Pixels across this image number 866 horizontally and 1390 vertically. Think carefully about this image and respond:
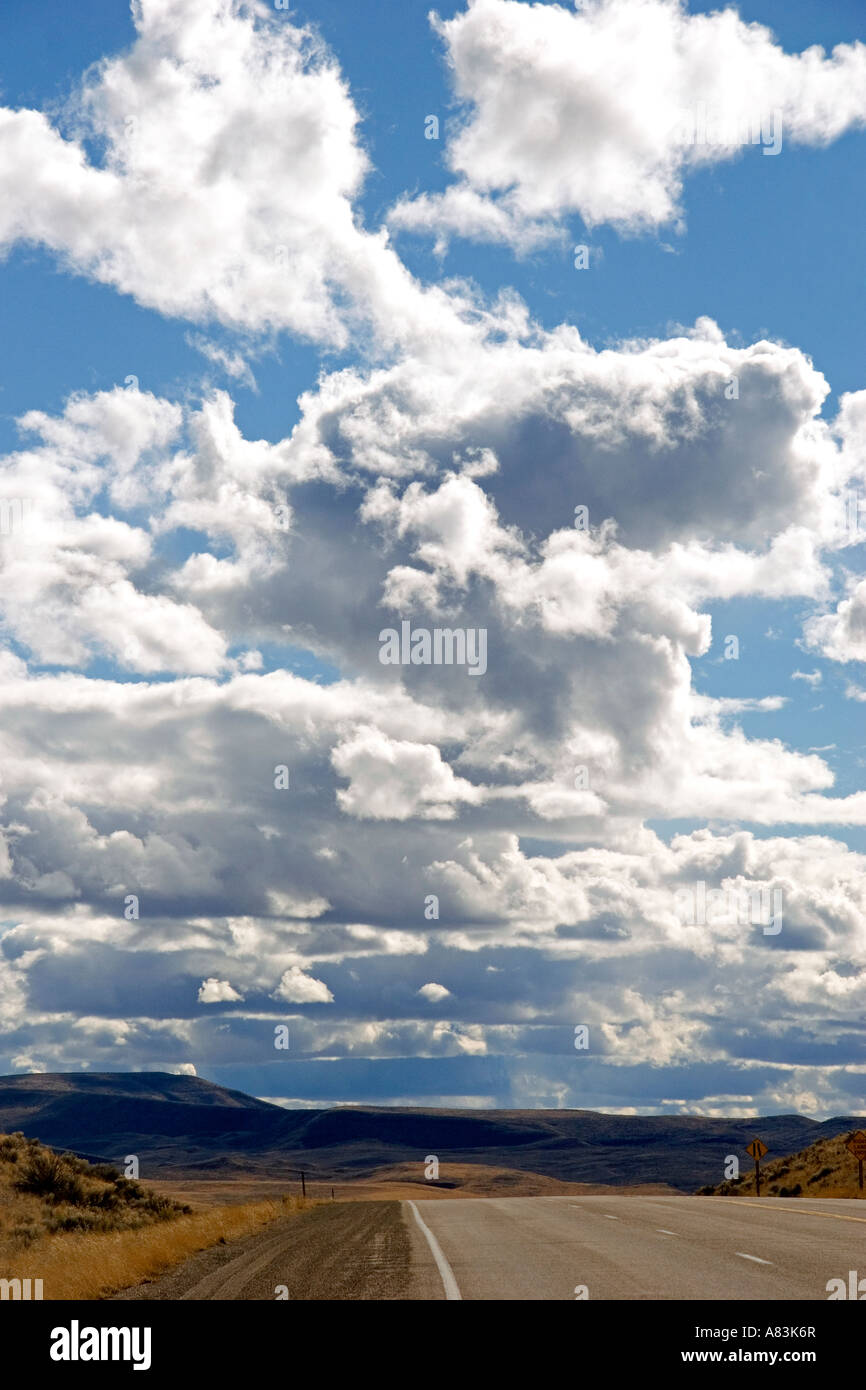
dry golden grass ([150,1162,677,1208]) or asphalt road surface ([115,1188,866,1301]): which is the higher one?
asphalt road surface ([115,1188,866,1301])

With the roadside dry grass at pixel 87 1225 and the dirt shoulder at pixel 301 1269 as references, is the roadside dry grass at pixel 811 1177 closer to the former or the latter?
the roadside dry grass at pixel 87 1225

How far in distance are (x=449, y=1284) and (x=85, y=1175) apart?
3483cm

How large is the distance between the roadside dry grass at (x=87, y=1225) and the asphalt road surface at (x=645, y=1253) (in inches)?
190

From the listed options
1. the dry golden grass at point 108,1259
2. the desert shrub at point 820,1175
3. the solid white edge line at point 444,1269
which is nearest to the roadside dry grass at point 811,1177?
the desert shrub at point 820,1175

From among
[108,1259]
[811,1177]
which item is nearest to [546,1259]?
[108,1259]

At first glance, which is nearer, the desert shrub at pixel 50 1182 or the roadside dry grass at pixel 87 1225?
the roadside dry grass at pixel 87 1225

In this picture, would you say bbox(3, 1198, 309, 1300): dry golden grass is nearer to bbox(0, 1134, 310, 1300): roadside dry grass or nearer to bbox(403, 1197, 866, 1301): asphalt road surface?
bbox(0, 1134, 310, 1300): roadside dry grass

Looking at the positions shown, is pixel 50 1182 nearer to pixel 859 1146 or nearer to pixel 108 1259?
pixel 108 1259

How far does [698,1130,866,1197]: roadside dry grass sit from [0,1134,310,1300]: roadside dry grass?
20.4 metres

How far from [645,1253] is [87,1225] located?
24.3 m

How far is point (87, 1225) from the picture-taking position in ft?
131

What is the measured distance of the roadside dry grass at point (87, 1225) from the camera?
2211 centimetres

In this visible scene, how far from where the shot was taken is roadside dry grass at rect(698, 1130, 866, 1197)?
53594mm

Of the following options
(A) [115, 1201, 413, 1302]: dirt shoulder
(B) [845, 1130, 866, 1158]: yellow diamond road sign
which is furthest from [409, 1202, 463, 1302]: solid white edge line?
(B) [845, 1130, 866, 1158]: yellow diamond road sign
